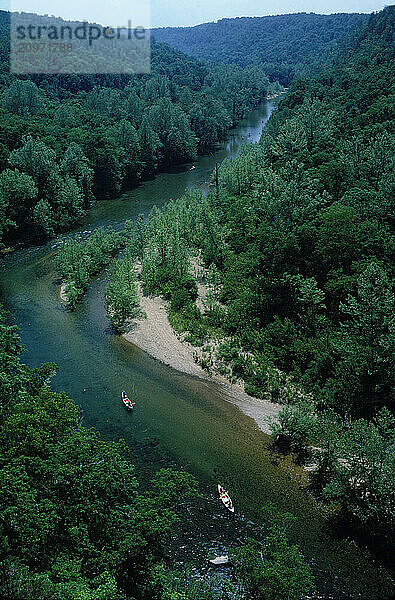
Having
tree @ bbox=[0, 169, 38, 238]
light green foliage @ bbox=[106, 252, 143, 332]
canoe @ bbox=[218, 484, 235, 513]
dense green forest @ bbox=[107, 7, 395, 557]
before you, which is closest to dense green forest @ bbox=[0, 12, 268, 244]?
tree @ bbox=[0, 169, 38, 238]

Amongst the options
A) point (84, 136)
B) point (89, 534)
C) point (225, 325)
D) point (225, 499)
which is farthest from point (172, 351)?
point (84, 136)

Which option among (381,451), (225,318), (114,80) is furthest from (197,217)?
(114,80)

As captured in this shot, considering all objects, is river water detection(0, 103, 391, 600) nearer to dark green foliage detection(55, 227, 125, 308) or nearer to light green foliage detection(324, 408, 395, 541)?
dark green foliage detection(55, 227, 125, 308)

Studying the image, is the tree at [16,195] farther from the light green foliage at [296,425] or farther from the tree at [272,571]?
the tree at [272,571]

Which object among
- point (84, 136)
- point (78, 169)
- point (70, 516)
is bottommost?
point (70, 516)

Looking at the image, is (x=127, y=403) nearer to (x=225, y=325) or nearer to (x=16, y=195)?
(x=225, y=325)

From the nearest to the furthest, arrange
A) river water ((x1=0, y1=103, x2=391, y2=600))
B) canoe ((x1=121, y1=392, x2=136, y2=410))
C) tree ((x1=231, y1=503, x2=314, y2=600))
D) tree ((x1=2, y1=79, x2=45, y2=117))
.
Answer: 1. tree ((x1=231, y1=503, x2=314, y2=600))
2. river water ((x1=0, y1=103, x2=391, y2=600))
3. canoe ((x1=121, y1=392, x2=136, y2=410))
4. tree ((x1=2, y1=79, x2=45, y2=117))

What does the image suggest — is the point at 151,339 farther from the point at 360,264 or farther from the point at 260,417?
the point at 360,264
